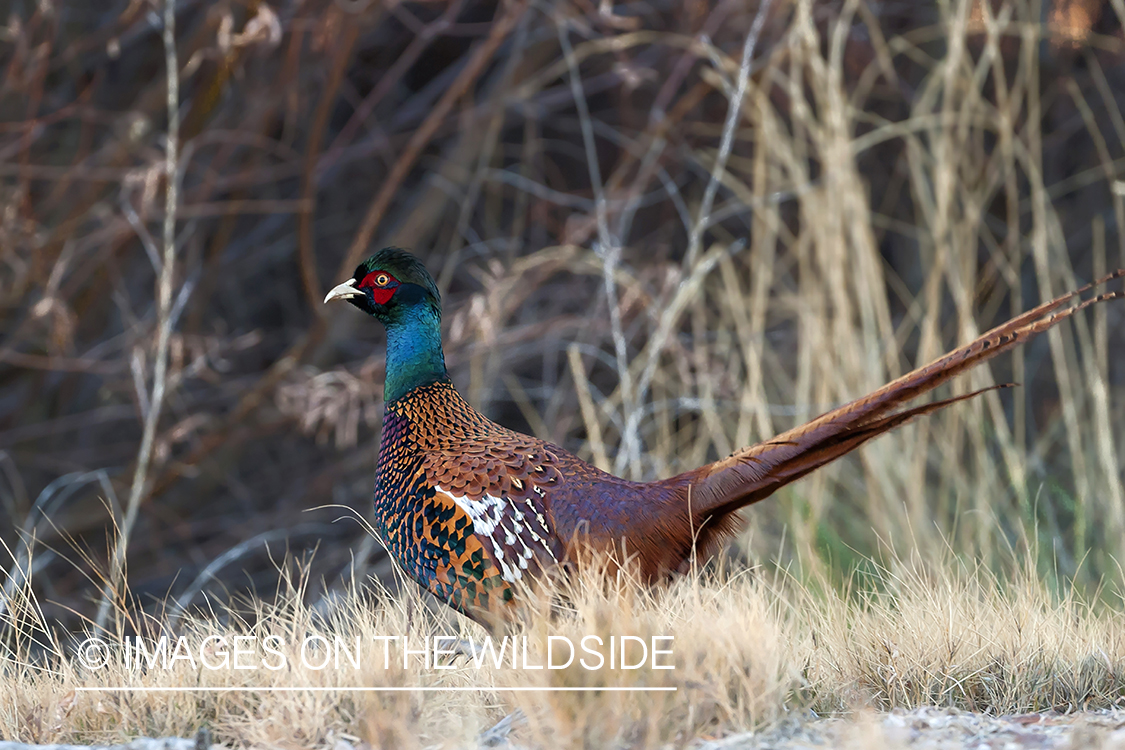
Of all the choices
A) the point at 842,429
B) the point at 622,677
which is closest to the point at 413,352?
the point at 842,429

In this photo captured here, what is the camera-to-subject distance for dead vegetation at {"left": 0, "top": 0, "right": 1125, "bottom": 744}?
7.62ft

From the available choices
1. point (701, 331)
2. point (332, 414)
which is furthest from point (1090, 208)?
point (332, 414)

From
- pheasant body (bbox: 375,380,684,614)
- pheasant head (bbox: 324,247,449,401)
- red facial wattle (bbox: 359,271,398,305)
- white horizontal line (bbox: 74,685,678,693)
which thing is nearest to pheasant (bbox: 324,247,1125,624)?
pheasant body (bbox: 375,380,684,614)

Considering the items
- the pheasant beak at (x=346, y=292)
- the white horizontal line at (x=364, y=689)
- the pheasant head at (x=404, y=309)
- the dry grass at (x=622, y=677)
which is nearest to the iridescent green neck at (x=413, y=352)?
the pheasant head at (x=404, y=309)

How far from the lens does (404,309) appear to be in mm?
2943

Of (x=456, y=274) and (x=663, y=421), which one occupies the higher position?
(x=456, y=274)

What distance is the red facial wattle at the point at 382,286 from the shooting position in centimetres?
295

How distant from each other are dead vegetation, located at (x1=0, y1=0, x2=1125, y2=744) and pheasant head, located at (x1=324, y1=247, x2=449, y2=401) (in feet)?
1.43

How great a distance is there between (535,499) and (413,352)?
0.56m

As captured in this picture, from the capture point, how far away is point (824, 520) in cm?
416

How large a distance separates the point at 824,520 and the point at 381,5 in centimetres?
269

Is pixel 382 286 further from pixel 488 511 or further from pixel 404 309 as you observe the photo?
pixel 488 511

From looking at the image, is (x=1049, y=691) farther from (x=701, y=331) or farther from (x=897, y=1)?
(x=897, y=1)

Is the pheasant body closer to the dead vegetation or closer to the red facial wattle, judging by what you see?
the dead vegetation
